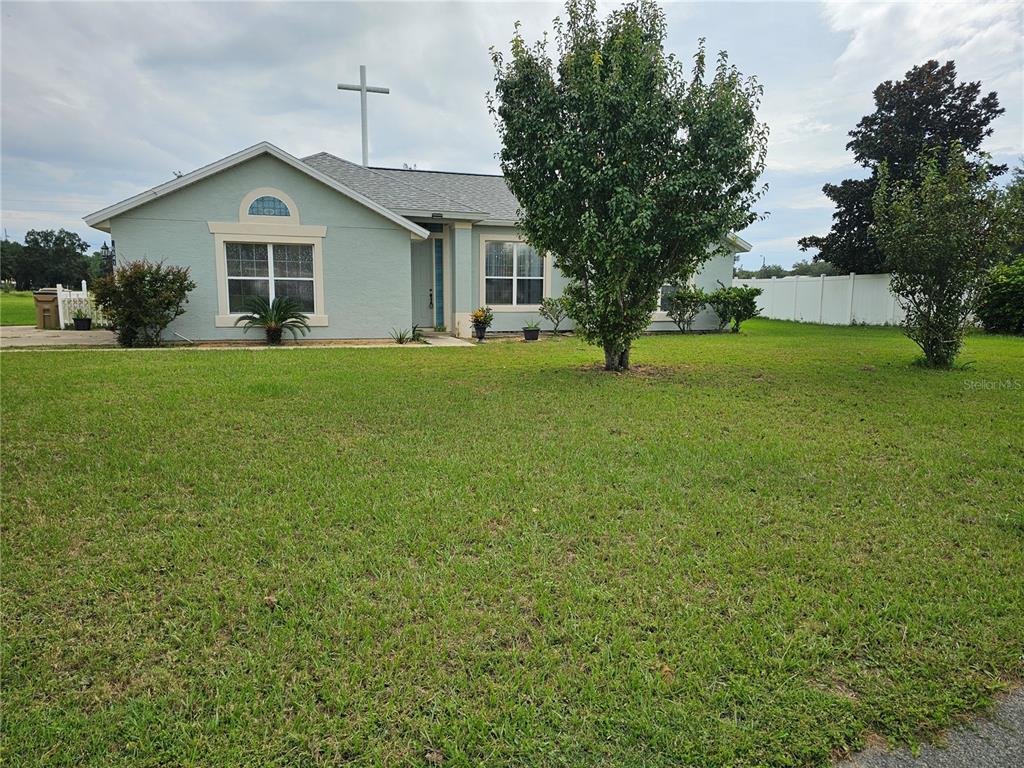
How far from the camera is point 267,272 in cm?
1316

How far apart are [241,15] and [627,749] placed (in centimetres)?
1238

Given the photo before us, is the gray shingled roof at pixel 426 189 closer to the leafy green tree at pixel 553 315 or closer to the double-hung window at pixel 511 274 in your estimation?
the double-hung window at pixel 511 274

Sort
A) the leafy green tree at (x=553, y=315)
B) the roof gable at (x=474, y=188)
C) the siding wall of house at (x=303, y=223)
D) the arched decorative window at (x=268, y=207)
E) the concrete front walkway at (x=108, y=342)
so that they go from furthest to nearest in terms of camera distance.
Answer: the roof gable at (x=474, y=188) → the leafy green tree at (x=553, y=315) → the arched decorative window at (x=268, y=207) → the siding wall of house at (x=303, y=223) → the concrete front walkway at (x=108, y=342)

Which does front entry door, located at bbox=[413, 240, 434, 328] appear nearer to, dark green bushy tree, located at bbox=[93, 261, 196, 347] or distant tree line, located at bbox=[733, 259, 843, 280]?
dark green bushy tree, located at bbox=[93, 261, 196, 347]

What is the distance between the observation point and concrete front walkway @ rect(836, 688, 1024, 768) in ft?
6.48

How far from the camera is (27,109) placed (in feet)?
31.4

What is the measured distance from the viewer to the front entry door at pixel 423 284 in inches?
625

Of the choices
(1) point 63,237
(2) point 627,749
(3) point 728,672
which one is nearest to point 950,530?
(3) point 728,672

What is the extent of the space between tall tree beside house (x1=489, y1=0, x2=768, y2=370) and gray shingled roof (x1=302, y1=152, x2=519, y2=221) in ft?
21.1

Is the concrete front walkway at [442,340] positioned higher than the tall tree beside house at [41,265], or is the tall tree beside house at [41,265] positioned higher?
the tall tree beside house at [41,265]

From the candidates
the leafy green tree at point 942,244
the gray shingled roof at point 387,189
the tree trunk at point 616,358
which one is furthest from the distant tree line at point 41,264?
the leafy green tree at point 942,244

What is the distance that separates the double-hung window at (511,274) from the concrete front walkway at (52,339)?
910 centimetres

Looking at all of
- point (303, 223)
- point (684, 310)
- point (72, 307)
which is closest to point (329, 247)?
point (303, 223)

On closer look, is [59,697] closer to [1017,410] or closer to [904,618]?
[904,618]
